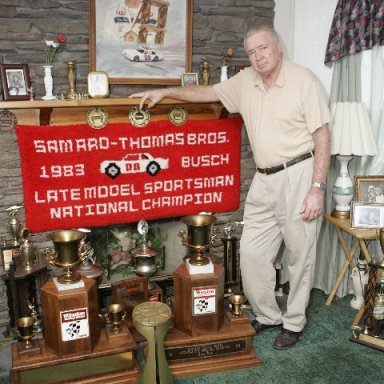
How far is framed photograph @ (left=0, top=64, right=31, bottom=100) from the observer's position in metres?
2.47

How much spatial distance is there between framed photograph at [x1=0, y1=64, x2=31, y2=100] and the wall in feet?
0.18

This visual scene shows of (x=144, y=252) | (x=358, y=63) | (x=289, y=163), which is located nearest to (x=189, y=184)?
(x=144, y=252)

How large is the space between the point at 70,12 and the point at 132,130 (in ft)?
2.38

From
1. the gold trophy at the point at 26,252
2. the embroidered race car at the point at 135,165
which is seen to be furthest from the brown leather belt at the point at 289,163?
the gold trophy at the point at 26,252

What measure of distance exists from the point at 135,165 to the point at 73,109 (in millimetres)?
484

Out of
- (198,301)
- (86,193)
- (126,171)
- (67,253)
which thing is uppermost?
(126,171)

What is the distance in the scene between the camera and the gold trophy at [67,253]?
2.13m

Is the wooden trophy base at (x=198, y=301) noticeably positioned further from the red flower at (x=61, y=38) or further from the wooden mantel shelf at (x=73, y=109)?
the red flower at (x=61, y=38)

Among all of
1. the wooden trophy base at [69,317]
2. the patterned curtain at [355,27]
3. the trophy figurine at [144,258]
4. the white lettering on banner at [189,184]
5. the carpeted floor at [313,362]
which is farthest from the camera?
the white lettering on banner at [189,184]

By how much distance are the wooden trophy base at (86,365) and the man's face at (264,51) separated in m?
1.49

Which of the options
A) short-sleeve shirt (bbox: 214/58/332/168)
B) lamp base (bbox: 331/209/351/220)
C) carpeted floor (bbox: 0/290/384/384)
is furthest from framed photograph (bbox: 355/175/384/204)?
carpeted floor (bbox: 0/290/384/384)

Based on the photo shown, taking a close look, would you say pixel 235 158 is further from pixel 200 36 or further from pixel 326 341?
pixel 326 341

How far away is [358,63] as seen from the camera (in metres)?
2.83

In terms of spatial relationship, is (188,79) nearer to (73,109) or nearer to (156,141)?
(156,141)
